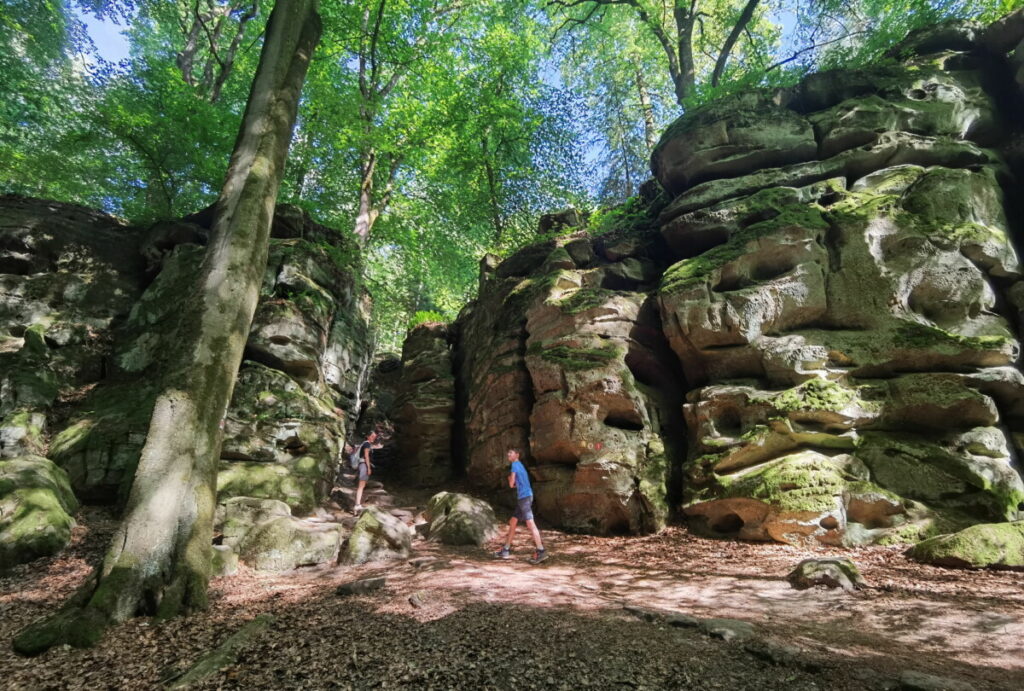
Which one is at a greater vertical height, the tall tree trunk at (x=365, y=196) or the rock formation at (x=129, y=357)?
the tall tree trunk at (x=365, y=196)

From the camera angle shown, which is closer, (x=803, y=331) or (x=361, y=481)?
(x=803, y=331)

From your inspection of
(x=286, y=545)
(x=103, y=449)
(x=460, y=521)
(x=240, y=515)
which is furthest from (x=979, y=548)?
(x=103, y=449)

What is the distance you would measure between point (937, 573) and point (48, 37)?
2945 centimetres

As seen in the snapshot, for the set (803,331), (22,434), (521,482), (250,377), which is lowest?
(521,482)

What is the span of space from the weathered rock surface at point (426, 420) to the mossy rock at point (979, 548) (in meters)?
11.2

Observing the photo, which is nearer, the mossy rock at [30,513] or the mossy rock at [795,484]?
the mossy rock at [30,513]

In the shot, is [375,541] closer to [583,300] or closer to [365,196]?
[583,300]

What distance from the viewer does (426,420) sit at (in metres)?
14.6

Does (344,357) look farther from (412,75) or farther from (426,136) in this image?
(412,75)

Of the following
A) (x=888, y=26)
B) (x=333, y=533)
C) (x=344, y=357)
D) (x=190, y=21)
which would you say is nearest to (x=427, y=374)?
(x=344, y=357)

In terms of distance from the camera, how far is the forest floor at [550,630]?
3.34 m

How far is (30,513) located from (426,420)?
8.97m

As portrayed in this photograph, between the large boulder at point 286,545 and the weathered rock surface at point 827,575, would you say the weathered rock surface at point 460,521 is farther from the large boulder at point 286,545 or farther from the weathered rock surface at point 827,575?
the weathered rock surface at point 827,575

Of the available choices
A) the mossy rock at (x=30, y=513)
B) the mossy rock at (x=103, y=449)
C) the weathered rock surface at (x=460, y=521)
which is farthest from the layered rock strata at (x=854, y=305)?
the mossy rock at (x=103, y=449)
